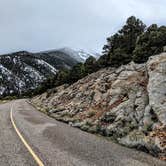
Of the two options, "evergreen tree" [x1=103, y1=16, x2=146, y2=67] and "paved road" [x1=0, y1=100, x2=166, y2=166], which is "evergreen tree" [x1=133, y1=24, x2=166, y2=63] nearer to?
"evergreen tree" [x1=103, y1=16, x2=146, y2=67]

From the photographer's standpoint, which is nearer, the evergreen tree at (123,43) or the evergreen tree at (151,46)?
the evergreen tree at (151,46)

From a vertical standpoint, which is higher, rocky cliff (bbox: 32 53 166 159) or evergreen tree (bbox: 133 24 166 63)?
evergreen tree (bbox: 133 24 166 63)

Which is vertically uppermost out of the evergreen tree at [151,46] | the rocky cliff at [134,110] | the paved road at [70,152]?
the evergreen tree at [151,46]

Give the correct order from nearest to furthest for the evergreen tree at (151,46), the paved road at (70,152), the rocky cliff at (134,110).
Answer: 1. the paved road at (70,152)
2. the rocky cliff at (134,110)
3. the evergreen tree at (151,46)

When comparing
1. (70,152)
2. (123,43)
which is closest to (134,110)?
(70,152)

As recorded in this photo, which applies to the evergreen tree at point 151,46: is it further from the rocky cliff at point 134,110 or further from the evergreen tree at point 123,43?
the evergreen tree at point 123,43

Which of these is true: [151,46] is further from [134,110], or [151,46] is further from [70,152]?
[70,152]

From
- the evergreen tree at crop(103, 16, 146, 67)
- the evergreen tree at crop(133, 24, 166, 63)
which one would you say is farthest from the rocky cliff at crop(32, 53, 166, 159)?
the evergreen tree at crop(103, 16, 146, 67)

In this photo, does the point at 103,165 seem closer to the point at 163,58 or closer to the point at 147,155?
the point at 147,155

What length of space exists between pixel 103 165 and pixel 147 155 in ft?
8.53

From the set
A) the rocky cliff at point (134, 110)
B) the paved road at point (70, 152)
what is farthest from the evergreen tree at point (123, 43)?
the paved road at point (70, 152)

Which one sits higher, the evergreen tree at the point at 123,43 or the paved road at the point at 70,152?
the evergreen tree at the point at 123,43

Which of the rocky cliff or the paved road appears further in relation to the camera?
the rocky cliff

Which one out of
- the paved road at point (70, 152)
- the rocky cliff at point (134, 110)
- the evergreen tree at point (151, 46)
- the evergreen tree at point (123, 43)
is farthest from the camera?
the evergreen tree at point (123, 43)
